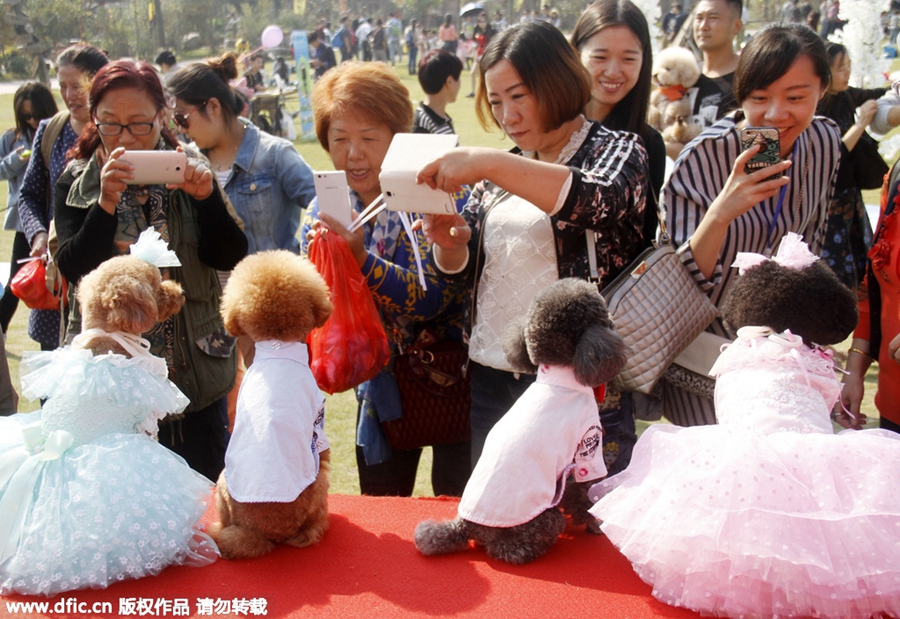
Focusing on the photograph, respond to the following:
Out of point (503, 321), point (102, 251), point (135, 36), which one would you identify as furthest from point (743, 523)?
point (135, 36)

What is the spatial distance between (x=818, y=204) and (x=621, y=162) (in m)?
0.74

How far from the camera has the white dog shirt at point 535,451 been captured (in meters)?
1.69

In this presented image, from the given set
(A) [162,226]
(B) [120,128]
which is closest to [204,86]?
(B) [120,128]

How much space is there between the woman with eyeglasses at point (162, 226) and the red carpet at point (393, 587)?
83 cm

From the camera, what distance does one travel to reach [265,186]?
137 inches

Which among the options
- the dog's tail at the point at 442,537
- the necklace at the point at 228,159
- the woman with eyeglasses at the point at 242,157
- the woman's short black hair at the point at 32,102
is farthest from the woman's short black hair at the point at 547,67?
the woman's short black hair at the point at 32,102

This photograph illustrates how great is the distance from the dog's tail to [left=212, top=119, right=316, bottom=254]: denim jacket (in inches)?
79.0

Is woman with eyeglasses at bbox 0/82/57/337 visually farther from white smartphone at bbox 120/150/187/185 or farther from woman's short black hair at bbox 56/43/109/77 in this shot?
white smartphone at bbox 120/150/187/185

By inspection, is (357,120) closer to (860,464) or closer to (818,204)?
(818,204)

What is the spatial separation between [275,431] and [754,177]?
139 centimetres

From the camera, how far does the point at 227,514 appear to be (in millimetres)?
1862

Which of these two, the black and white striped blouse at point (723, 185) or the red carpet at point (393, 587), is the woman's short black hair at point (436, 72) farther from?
the red carpet at point (393, 587)

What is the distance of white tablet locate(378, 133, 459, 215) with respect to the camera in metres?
2.01

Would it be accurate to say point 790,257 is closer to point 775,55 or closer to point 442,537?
point 775,55
